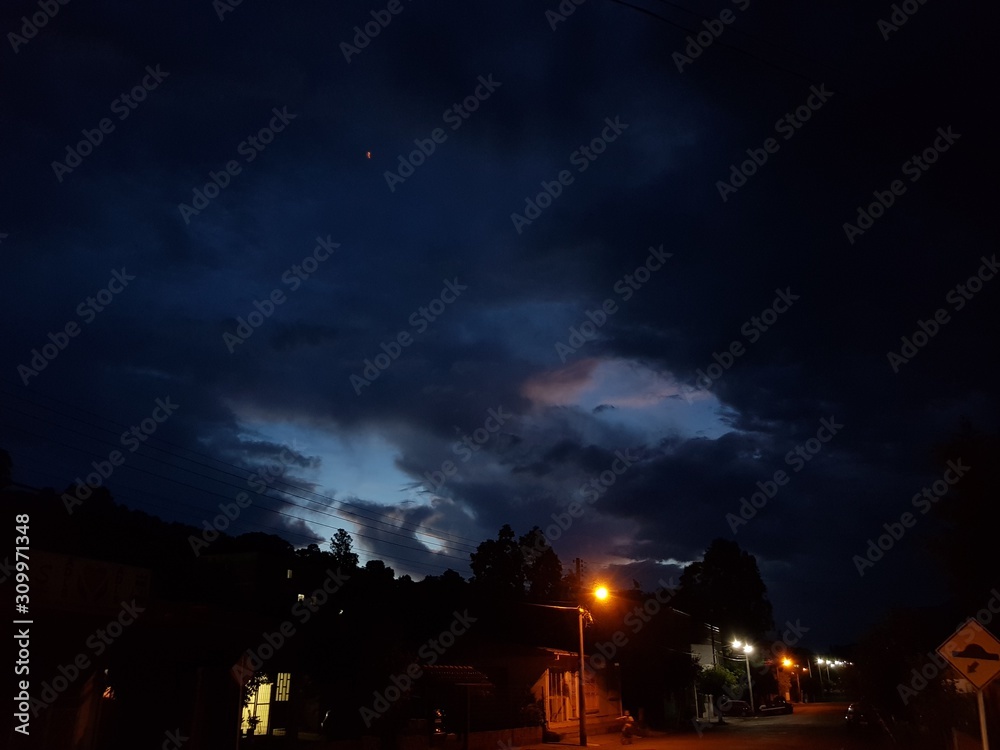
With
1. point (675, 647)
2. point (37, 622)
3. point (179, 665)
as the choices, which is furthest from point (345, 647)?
point (675, 647)

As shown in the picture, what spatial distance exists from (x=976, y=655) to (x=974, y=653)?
3 centimetres

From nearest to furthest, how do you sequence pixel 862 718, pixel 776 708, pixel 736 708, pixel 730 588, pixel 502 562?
pixel 862 718 → pixel 736 708 → pixel 776 708 → pixel 502 562 → pixel 730 588

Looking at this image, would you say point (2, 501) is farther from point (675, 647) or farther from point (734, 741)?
point (675, 647)

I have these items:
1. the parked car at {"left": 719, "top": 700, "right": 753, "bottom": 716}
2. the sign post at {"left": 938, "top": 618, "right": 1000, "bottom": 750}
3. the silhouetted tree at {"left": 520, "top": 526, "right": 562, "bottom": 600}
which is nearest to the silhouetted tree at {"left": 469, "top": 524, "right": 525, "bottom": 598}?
the silhouetted tree at {"left": 520, "top": 526, "right": 562, "bottom": 600}

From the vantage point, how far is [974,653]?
9.67 m

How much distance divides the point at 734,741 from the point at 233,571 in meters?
26.7

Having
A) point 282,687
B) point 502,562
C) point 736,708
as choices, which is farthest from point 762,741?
point 502,562

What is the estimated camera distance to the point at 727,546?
9319 cm

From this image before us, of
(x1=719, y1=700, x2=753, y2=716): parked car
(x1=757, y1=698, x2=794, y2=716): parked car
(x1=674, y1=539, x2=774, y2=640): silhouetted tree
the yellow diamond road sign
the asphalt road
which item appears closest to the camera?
the yellow diamond road sign

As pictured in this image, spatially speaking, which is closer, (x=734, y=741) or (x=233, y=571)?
(x=734, y=741)

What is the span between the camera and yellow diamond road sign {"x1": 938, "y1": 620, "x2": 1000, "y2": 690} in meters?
9.46

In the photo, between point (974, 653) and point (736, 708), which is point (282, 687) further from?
point (736, 708)

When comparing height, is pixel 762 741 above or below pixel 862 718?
below

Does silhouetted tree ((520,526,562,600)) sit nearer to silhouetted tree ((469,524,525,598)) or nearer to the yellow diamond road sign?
silhouetted tree ((469,524,525,598))
